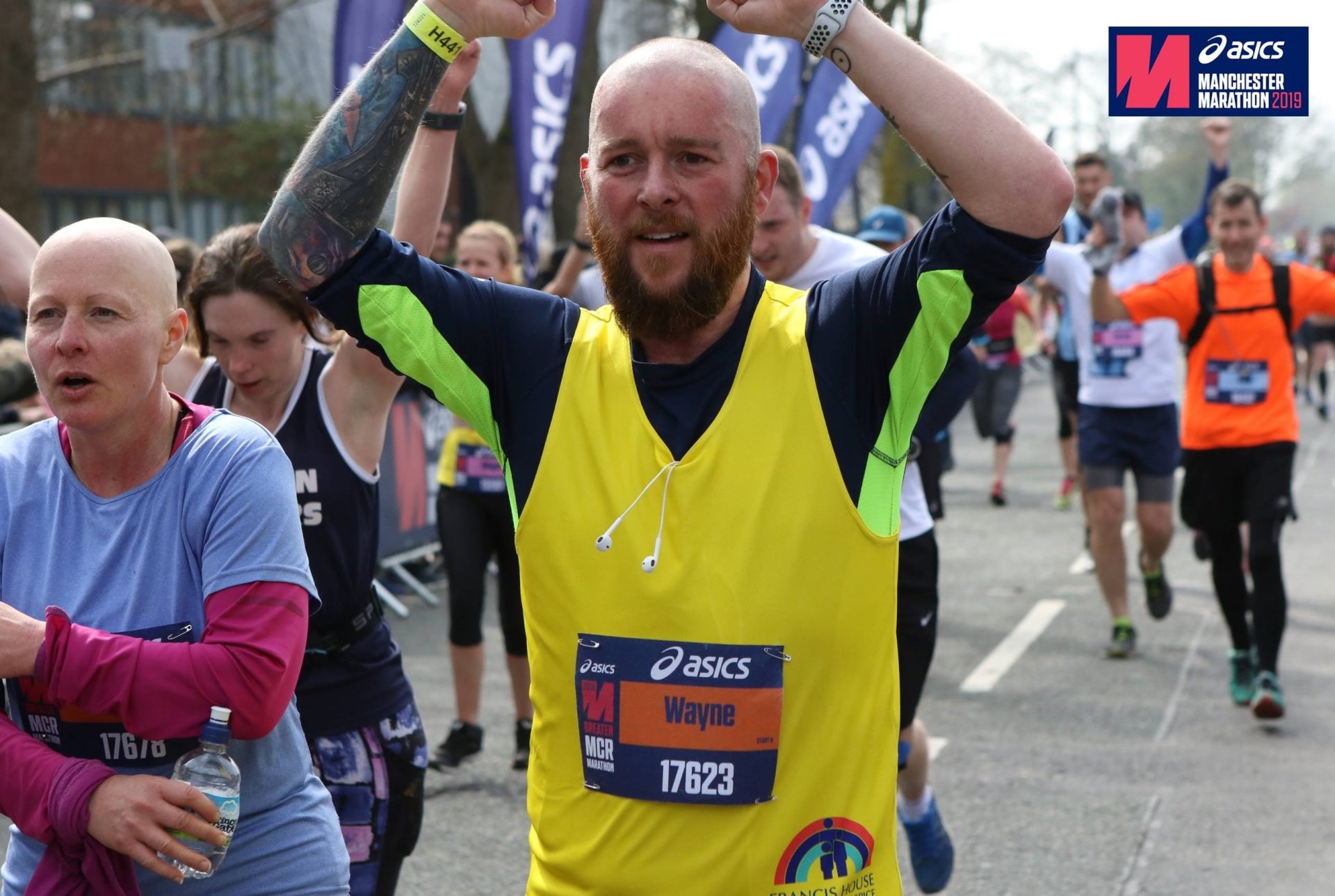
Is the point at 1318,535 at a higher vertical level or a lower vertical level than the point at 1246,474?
lower

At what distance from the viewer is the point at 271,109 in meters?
38.9

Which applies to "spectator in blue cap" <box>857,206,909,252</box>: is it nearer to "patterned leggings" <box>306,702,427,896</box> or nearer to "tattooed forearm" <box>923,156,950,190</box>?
"patterned leggings" <box>306,702,427,896</box>

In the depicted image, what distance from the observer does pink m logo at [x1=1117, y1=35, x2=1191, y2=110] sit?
14.7 ft

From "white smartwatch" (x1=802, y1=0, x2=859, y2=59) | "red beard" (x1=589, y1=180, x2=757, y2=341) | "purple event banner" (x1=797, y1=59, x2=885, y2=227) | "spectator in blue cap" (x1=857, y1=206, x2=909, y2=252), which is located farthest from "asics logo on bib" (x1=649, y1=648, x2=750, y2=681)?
"purple event banner" (x1=797, y1=59, x2=885, y2=227)

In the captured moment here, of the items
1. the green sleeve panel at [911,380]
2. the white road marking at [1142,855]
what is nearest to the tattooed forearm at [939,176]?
the green sleeve panel at [911,380]

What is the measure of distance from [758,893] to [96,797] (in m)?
0.94

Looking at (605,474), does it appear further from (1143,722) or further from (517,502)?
(1143,722)

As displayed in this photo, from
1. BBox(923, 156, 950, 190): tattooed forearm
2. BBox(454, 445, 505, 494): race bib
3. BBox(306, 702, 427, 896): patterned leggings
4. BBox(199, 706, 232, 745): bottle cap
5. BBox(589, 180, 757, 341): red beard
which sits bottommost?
BBox(306, 702, 427, 896): patterned leggings

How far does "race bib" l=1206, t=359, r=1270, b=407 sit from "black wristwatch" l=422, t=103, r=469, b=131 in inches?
209

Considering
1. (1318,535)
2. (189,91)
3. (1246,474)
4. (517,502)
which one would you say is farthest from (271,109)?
(517,502)

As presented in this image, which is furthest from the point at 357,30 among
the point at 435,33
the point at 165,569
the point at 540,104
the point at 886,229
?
the point at 165,569

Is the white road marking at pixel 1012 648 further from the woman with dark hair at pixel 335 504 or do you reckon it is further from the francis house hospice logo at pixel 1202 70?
the woman with dark hair at pixel 335 504

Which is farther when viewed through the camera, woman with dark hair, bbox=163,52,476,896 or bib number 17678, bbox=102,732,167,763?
woman with dark hair, bbox=163,52,476,896

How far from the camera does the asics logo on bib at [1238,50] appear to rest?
4520 millimetres
